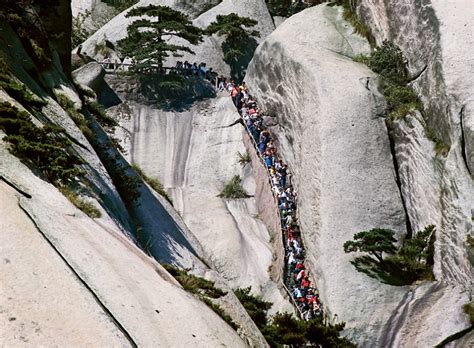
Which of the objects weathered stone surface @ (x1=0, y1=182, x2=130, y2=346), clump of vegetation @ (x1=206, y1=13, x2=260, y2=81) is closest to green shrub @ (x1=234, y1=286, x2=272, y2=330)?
weathered stone surface @ (x1=0, y1=182, x2=130, y2=346)

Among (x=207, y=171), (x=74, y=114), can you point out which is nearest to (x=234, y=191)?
(x=207, y=171)

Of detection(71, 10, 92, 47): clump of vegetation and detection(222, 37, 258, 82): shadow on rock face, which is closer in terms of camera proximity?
detection(222, 37, 258, 82): shadow on rock face

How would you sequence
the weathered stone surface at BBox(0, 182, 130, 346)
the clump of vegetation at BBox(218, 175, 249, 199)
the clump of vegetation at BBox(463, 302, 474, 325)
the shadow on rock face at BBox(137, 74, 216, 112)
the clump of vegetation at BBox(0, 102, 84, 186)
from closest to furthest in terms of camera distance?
the weathered stone surface at BBox(0, 182, 130, 346) → the clump of vegetation at BBox(0, 102, 84, 186) → the clump of vegetation at BBox(463, 302, 474, 325) → the clump of vegetation at BBox(218, 175, 249, 199) → the shadow on rock face at BBox(137, 74, 216, 112)

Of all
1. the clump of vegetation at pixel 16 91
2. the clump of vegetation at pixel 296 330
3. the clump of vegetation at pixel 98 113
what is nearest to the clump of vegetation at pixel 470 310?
the clump of vegetation at pixel 296 330

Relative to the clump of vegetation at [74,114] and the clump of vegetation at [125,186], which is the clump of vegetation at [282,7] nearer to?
the clump of vegetation at [125,186]

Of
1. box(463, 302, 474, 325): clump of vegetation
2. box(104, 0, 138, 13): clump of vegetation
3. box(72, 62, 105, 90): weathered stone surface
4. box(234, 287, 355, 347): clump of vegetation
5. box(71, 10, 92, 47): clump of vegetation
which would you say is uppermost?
box(104, 0, 138, 13): clump of vegetation

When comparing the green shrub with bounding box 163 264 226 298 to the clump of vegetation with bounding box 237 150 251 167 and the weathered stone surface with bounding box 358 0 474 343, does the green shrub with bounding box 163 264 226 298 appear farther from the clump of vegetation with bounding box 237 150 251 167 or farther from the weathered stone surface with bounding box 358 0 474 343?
the clump of vegetation with bounding box 237 150 251 167
